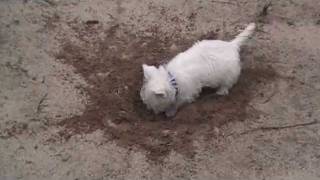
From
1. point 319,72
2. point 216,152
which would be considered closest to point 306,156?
point 216,152

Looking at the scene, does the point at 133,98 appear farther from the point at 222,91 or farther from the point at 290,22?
the point at 290,22

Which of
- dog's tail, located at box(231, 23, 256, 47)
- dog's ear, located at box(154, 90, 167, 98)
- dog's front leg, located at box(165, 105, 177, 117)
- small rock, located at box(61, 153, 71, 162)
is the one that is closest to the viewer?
small rock, located at box(61, 153, 71, 162)

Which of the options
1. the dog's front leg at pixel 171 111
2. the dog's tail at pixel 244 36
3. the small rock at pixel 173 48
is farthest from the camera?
the small rock at pixel 173 48

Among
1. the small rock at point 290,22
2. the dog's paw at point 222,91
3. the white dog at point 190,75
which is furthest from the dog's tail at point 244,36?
the small rock at point 290,22

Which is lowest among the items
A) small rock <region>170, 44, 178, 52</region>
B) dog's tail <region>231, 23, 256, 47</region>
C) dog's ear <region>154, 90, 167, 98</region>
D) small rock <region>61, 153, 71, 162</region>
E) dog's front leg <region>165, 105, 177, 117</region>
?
small rock <region>61, 153, 71, 162</region>

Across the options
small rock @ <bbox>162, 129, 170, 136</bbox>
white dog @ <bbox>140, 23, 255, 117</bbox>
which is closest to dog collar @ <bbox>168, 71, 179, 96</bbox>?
white dog @ <bbox>140, 23, 255, 117</bbox>

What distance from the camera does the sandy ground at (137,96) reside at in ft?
9.78

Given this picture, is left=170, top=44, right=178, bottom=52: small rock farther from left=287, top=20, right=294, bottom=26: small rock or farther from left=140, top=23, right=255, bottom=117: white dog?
left=287, top=20, right=294, bottom=26: small rock

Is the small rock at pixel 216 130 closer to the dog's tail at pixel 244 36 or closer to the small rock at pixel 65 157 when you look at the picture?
the dog's tail at pixel 244 36

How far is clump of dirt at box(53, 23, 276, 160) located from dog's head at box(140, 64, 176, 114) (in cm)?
9

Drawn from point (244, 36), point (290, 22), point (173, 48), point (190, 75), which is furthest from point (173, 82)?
point (290, 22)

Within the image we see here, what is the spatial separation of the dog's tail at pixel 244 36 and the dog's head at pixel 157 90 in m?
0.50

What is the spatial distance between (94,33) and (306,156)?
145cm

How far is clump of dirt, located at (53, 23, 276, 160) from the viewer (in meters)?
3.08
